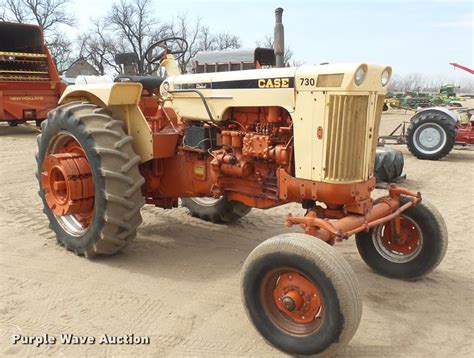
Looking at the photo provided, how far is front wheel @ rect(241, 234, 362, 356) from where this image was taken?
255 cm

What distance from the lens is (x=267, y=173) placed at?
3730 mm

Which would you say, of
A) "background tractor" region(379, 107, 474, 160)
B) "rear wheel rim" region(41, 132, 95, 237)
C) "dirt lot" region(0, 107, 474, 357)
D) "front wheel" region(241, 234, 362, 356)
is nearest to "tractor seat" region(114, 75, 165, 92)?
"rear wheel rim" region(41, 132, 95, 237)

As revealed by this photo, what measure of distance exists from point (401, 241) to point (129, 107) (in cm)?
260

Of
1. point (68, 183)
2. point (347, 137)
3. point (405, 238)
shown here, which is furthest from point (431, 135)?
point (68, 183)

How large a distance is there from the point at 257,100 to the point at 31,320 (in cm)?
218

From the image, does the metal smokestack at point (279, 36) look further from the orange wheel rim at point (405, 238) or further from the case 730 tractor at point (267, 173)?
the orange wheel rim at point (405, 238)

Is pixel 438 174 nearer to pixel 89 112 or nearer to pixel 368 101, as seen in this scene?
pixel 368 101

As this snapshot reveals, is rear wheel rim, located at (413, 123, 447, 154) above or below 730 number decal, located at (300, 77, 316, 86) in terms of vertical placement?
below

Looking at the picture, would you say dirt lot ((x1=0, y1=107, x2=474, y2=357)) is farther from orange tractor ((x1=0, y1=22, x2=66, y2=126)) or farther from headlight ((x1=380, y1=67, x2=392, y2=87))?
orange tractor ((x1=0, y1=22, x2=66, y2=126))

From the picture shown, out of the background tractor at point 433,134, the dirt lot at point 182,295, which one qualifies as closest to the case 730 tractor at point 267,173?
the dirt lot at point 182,295

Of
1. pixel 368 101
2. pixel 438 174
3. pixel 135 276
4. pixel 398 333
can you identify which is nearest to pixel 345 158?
pixel 368 101

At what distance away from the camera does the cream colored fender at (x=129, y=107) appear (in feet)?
13.3

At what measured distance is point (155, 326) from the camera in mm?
3021

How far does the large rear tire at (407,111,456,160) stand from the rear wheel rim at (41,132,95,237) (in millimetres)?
7741
